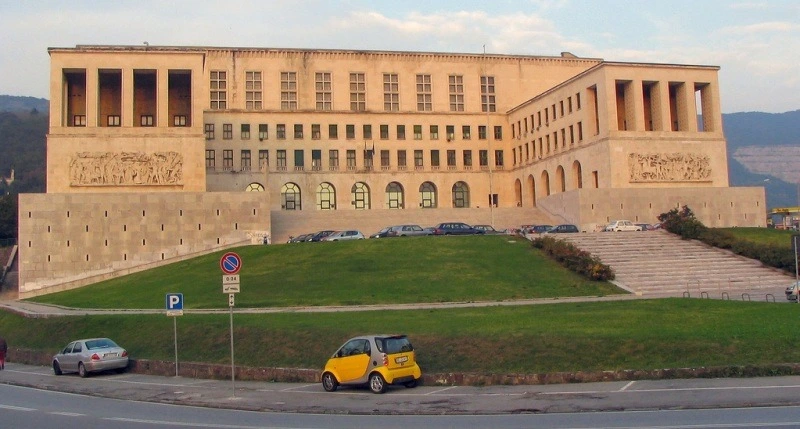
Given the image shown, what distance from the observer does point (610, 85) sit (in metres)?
79.4

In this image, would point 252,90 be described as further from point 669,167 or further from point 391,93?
point 669,167

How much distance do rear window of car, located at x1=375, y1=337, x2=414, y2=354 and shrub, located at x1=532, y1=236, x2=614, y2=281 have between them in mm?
26832

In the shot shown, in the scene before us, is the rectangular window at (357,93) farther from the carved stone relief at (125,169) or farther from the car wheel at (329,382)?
the car wheel at (329,382)

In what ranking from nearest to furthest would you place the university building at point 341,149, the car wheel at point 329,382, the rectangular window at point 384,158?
the car wheel at point 329,382 < the university building at point 341,149 < the rectangular window at point 384,158

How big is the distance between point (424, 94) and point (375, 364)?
8329cm

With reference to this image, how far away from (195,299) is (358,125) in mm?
56278

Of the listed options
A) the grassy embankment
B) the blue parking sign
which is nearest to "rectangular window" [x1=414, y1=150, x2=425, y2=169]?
the grassy embankment

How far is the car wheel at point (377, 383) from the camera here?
Answer: 21.8 meters

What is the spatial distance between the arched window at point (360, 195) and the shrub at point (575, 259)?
1773 inches

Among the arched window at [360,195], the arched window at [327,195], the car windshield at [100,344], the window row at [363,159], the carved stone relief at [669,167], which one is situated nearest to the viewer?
the car windshield at [100,344]

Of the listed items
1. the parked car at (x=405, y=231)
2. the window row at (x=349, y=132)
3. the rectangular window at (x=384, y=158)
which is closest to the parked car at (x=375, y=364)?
the parked car at (x=405, y=231)

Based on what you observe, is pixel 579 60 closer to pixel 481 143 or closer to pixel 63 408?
pixel 481 143

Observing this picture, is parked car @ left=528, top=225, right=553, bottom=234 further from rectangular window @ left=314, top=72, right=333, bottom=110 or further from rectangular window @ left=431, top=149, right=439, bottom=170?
rectangular window @ left=314, top=72, right=333, bottom=110

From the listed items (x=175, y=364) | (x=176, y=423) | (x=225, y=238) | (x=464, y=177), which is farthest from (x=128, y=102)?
(x=176, y=423)
